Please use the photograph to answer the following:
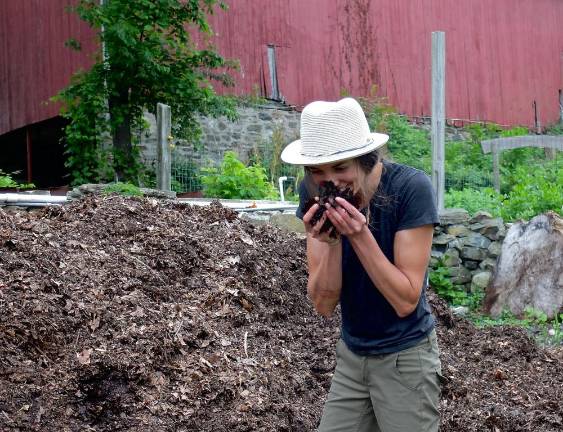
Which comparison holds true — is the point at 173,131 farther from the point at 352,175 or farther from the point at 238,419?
the point at 352,175

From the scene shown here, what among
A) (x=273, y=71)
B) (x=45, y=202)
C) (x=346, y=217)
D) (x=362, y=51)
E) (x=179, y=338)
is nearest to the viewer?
(x=346, y=217)

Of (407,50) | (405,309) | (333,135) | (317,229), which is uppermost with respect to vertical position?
(407,50)

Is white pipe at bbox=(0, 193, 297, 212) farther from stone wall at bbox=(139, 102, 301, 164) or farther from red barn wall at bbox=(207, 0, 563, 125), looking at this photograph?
red barn wall at bbox=(207, 0, 563, 125)

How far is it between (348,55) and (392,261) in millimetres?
14738

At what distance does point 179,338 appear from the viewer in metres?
4.91

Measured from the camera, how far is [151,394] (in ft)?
14.8

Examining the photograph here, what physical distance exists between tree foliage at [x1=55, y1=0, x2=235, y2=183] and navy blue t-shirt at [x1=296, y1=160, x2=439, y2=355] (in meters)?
8.81

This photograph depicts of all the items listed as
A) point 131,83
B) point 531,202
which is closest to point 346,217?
point 531,202

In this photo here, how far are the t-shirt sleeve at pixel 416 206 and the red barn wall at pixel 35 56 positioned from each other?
11.3m

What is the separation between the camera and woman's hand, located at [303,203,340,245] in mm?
2734

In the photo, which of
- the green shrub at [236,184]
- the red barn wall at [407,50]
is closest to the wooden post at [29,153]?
the red barn wall at [407,50]

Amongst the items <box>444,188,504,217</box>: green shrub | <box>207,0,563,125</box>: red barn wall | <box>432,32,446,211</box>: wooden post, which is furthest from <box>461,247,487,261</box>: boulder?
<box>207,0,563,125</box>: red barn wall

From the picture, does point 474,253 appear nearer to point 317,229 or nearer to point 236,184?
point 236,184

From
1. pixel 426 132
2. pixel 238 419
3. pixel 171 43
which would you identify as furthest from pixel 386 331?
pixel 426 132
